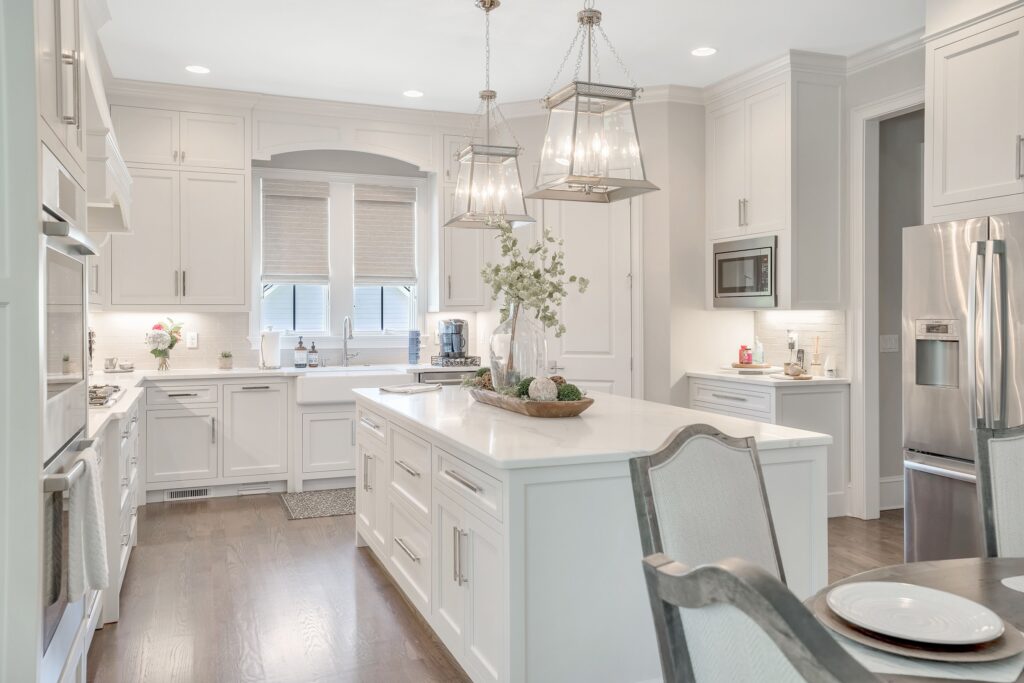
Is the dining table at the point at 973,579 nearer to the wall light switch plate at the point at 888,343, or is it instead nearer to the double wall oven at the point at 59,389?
the double wall oven at the point at 59,389

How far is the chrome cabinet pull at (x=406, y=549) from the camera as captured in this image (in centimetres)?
310

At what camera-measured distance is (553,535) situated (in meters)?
2.24

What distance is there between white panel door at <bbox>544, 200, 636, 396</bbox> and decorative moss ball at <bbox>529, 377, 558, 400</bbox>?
8.38 ft

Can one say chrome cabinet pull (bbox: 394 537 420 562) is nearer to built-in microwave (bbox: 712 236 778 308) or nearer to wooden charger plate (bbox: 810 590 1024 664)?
wooden charger plate (bbox: 810 590 1024 664)

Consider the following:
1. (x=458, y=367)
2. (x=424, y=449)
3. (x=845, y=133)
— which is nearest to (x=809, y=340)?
(x=845, y=133)

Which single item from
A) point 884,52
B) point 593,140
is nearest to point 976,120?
point 884,52

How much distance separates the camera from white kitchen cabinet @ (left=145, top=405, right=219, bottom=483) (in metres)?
5.18

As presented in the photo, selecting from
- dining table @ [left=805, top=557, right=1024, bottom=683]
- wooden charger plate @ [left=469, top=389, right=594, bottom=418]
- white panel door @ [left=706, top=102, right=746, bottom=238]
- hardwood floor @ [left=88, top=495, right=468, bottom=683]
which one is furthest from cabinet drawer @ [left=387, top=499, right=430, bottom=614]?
white panel door @ [left=706, top=102, right=746, bottom=238]

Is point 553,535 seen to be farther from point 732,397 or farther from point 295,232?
point 295,232

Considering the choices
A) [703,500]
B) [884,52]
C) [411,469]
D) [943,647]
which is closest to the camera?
[943,647]

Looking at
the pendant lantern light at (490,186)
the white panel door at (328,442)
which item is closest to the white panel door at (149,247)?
the white panel door at (328,442)

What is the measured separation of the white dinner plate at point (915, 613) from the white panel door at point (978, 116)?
2569 millimetres

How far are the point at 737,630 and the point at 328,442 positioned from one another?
16.9 ft

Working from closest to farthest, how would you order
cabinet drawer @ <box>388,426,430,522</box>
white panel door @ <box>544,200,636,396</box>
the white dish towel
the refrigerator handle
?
1. the white dish towel
2. cabinet drawer @ <box>388,426,430,522</box>
3. the refrigerator handle
4. white panel door @ <box>544,200,636,396</box>
